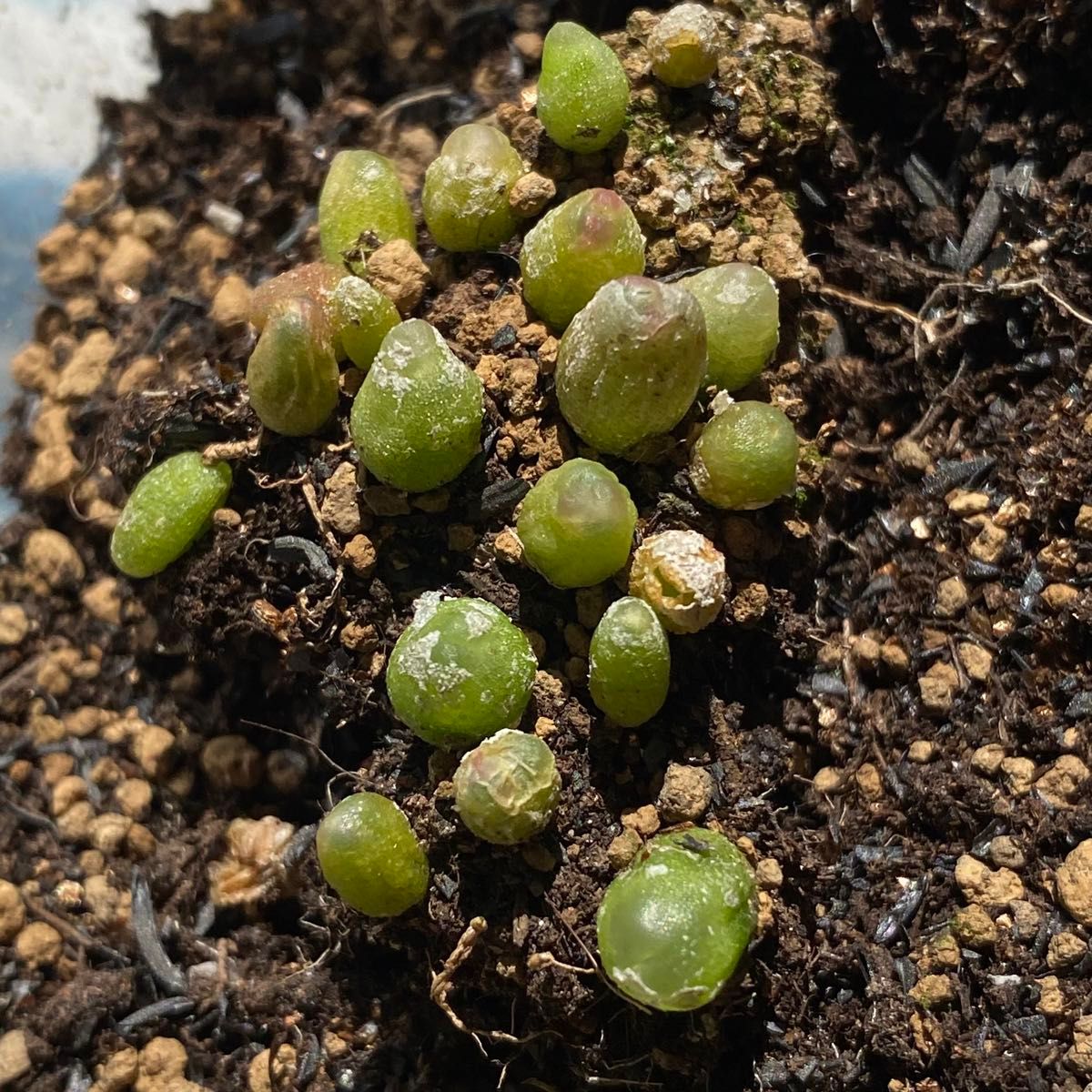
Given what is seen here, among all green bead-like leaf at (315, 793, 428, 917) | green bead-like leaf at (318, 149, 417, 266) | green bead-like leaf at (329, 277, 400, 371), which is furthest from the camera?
green bead-like leaf at (318, 149, 417, 266)

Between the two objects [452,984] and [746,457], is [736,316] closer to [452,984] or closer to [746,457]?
[746,457]

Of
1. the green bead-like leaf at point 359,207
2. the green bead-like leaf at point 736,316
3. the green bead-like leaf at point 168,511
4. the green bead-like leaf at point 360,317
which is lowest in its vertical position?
the green bead-like leaf at point 168,511

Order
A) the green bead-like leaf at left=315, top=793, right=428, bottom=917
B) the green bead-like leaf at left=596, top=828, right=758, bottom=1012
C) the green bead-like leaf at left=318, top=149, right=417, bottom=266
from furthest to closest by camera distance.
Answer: the green bead-like leaf at left=318, top=149, right=417, bottom=266, the green bead-like leaf at left=315, top=793, right=428, bottom=917, the green bead-like leaf at left=596, top=828, right=758, bottom=1012

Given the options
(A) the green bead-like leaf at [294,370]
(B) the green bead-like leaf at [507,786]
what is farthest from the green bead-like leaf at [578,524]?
(A) the green bead-like leaf at [294,370]

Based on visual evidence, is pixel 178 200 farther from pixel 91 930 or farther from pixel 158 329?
pixel 91 930

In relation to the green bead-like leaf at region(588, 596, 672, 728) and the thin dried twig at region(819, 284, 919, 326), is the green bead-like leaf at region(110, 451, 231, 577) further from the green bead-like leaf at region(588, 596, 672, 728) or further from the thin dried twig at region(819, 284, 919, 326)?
the thin dried twig at region(819, 284, 919, 326)

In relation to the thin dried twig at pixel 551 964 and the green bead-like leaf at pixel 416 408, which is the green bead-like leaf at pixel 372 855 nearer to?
the thin dried twig at pixel 551 964

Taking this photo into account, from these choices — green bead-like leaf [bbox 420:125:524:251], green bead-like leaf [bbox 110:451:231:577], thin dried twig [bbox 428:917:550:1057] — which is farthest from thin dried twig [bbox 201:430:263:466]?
thin dried twig [bbox 428:917:550:1057]

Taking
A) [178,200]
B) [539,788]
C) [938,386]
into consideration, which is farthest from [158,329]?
[938,386]
